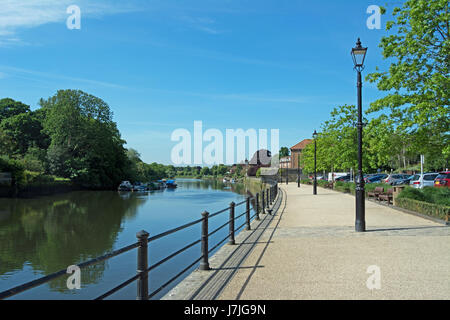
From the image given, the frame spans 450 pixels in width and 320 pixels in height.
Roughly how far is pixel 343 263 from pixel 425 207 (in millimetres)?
9106

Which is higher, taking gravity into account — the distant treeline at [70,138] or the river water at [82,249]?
the distant treeline at [70,138]

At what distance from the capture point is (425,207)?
47.7 ft

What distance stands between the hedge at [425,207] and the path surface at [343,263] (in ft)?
2.87

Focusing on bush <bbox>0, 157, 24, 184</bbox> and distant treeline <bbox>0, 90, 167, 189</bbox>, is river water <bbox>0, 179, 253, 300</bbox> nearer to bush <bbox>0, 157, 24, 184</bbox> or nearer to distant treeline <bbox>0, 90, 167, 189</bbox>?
bush <bbox>0, 157, 24, 184</bbox>

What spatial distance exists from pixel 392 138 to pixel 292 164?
106417 millimetres

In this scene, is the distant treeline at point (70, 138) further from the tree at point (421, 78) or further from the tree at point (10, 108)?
the tree at point (421, 78)

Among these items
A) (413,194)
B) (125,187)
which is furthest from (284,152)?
(413,194)

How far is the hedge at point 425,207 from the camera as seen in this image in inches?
508

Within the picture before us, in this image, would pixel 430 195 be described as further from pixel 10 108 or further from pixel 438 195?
pixel 10 108

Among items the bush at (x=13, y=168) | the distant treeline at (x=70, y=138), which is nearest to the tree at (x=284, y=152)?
the distant treeline at (x=70, y=138)

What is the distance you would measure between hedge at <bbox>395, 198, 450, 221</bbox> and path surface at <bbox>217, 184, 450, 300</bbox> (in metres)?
0.88

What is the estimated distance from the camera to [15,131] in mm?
63531

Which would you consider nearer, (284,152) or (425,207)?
(425,207)
